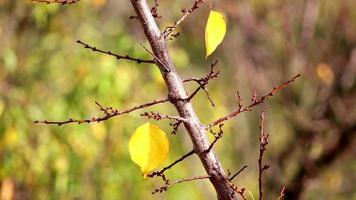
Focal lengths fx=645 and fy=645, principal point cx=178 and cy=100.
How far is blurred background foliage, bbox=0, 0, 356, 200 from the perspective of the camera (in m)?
3.75

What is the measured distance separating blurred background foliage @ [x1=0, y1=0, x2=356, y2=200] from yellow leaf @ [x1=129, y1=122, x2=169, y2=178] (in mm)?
2218

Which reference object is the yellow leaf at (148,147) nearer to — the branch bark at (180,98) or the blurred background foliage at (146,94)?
the branch bark at (180,98)

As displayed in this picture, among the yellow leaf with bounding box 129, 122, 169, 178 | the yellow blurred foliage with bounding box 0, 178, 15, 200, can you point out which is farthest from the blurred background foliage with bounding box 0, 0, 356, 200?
the yellow leaf with bounding box 129, 122, 169, 178

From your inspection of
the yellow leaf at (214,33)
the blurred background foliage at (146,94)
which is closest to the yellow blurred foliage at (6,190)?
the blurred background foliage at (146,94)

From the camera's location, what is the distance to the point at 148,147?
1421 mm

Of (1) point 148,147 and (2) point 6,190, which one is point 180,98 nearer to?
(1) point 148,147

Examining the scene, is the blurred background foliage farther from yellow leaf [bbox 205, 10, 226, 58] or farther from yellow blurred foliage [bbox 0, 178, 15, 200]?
yellow leaf [bbox 205, 10, 226, 58]

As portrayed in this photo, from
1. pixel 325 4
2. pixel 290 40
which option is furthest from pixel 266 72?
pixel 325 4

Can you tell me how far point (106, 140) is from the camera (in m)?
4.20

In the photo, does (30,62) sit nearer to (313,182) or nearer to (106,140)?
(106,140)

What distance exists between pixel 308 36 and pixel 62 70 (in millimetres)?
2048

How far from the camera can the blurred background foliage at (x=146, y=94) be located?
375 centimetres

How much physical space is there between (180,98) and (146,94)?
2.86 metres

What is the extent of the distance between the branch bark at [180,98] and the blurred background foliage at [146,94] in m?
2.23
